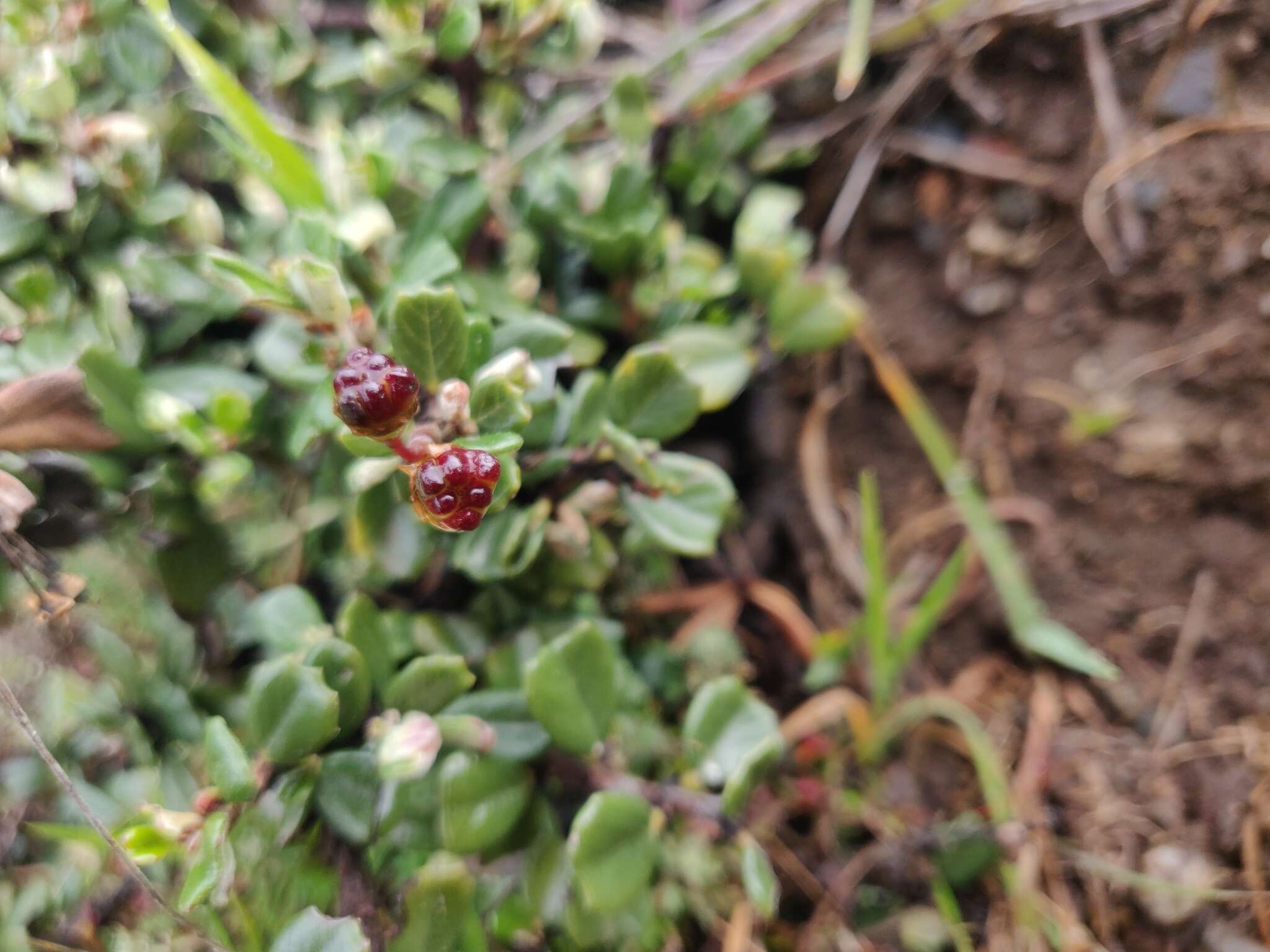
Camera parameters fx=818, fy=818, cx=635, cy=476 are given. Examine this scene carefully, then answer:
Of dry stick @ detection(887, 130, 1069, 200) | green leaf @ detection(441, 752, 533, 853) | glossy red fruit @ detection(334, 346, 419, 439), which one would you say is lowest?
A: green leaf @ detection(441, 752, 533, 853)

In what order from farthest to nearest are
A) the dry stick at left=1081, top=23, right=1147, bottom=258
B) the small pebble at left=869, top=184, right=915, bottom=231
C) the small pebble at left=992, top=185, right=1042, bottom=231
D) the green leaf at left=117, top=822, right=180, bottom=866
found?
the small pebble at left=869, top=184, right=915, bottom=231
the small pebble at left=992, top=185, right=1042, bottom=231
the dry stick at left=1081, top=23, right=1147, bottom=258
the green leaf at left=117, top=822, right=180, bottom=866

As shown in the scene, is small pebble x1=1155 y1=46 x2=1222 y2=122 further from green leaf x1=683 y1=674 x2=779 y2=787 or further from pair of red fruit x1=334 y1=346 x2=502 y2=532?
pair of red fruit x1=334 y1=346 x2=502 y2=532

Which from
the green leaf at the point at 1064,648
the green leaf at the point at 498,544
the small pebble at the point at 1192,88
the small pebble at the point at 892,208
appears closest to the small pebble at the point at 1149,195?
the small pebble at the point at 1192,88

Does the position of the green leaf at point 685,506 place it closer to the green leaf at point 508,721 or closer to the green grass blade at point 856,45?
the green leaf at point 508,721

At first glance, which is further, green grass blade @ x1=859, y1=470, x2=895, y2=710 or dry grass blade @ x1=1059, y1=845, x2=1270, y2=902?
green grass blade @ x1=859, y1=470, x2=895, y2=710

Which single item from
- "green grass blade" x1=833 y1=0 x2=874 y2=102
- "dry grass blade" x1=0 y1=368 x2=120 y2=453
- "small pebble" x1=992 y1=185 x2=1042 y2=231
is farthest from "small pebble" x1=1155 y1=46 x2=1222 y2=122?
"dry grass blade" x1=0 y1=368 x2=120 y2=453

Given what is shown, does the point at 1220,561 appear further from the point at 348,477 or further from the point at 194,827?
the point at 194,827

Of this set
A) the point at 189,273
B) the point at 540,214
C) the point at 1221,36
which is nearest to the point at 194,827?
the point at 189,273
